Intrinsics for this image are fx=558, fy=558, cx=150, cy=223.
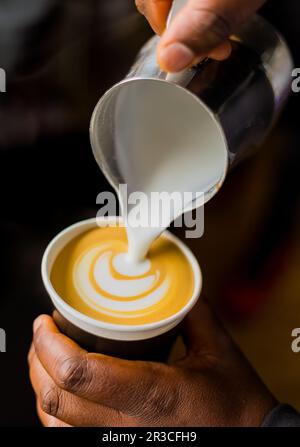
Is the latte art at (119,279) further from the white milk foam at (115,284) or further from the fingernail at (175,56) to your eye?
the fingernail at (175,56)

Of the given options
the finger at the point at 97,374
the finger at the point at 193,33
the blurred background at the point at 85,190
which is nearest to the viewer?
the finger at the point at 193,33

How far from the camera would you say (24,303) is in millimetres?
1561

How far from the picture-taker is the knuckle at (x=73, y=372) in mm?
956

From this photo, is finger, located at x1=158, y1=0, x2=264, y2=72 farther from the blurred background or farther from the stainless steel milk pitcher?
the blurred background

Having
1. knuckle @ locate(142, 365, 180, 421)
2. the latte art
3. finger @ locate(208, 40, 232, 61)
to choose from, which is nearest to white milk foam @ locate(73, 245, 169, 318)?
the latte art

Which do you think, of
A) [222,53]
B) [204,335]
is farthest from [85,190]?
[222,53]

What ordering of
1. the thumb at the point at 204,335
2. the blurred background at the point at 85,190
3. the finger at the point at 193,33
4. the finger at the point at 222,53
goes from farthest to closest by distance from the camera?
1. the blurred background at the point at 85,190
2. the thumb at the point at 204,335
3. the finger at the point at 222,53
4. the finger at the point at 193,33

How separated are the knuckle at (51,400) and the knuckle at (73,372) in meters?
0.09

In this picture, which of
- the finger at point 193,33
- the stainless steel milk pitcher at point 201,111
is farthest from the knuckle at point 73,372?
the finger at point 193,33

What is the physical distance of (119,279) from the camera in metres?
1.06

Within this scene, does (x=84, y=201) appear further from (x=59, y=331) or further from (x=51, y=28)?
(x=59, y=331)

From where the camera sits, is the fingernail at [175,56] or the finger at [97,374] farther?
the finger at [97,374]

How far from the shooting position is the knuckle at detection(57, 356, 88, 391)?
0.96m

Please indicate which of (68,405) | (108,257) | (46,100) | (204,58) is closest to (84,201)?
(46,100)
